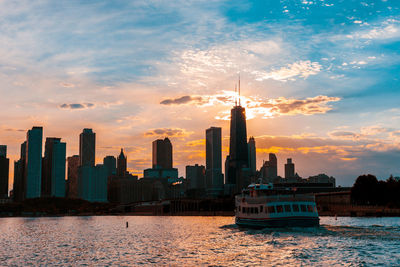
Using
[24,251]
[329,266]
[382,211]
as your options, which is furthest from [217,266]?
[382,211]

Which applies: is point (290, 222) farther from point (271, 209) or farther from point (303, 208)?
point (271, 209)

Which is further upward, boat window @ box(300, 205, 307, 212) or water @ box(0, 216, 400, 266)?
boat window @ box(300, 205, 307, 212)

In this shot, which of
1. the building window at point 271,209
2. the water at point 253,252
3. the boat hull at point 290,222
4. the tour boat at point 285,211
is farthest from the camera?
the building window at point 271,209

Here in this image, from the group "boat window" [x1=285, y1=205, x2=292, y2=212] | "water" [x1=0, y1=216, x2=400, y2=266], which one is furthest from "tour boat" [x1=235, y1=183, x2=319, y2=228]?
"water" [x1=0, y1=216, x2=400, y2=266]

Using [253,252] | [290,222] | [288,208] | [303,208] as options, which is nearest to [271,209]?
[288,208]

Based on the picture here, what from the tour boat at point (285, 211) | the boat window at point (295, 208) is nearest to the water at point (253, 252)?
the tour boat at point (285, 211)

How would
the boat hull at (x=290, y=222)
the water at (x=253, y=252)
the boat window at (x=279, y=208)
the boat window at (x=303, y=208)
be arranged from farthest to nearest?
the boat window at (x=303, y=208)
the boat window at (x=279, y=208)
the boat hull at (x=290, y=222)
the water at (x=253, y=252)

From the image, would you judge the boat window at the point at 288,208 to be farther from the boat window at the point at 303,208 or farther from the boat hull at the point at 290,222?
the boat window at the point at 303,208

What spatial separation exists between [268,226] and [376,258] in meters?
31.1

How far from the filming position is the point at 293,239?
70625 mm

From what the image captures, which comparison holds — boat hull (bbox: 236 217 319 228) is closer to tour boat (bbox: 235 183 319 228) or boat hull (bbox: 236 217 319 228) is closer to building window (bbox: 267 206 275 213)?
tour boat (bbox: 235 183 319 228)

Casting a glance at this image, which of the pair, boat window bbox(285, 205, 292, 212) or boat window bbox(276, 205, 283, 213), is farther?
boat window bbox(276, 205, 283, 213)

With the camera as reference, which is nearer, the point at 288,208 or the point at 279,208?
the point at 288,208

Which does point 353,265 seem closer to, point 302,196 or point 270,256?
point 270,256
